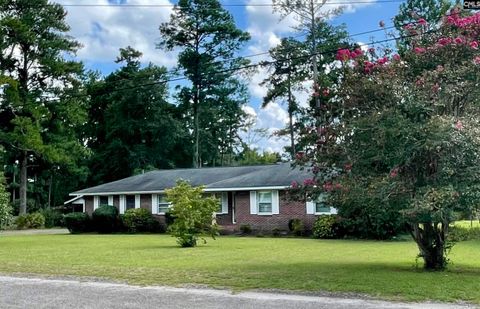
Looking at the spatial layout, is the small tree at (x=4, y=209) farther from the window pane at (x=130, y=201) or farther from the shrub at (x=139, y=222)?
the window pane at (x=130, y=201)

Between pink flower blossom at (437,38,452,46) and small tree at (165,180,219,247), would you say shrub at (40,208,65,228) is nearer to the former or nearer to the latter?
small tree at (165,180,219,247)

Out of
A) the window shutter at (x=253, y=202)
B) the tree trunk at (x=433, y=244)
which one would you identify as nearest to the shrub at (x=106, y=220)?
the window shutter at (x=253, y=202)

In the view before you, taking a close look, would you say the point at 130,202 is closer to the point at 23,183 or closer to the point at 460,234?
the point at 23,183

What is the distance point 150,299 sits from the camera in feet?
29.1

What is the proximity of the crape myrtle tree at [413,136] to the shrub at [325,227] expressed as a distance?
1117cm

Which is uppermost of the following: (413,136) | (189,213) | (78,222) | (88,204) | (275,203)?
(413,136)

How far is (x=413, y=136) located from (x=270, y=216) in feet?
56.5

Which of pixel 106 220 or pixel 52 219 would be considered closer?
pixel 106 220

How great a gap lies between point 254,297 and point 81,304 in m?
2.73

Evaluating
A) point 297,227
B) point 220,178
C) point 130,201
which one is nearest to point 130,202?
point 130,201

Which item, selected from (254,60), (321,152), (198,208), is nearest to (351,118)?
(321,152)

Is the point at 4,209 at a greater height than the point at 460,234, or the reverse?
the point at 4,209

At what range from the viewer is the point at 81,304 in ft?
27.9

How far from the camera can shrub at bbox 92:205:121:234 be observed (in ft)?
102
